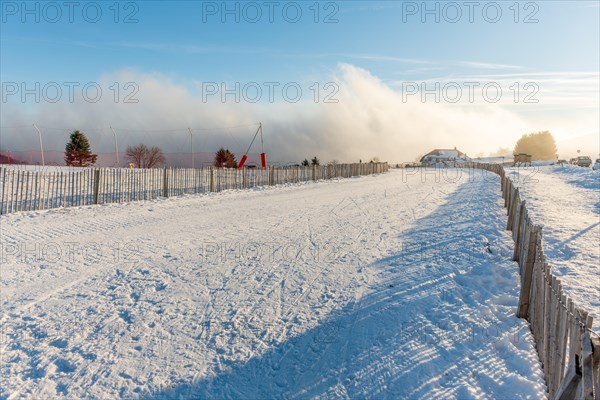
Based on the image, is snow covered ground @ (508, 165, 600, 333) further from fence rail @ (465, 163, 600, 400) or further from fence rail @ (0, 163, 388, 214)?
fence rail @ (0, 163, 388, 214)

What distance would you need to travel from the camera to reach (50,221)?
1126 cm

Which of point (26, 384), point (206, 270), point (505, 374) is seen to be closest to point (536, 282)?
point (505, 374)

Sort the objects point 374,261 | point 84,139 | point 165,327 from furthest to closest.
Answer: point 84,139, point 374,261, point 165,327

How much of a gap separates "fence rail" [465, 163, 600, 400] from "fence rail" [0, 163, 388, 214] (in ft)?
50.9

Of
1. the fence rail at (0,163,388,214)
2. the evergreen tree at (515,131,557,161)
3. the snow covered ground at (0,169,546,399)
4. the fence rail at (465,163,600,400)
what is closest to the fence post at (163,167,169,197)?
the fence rail at (0,163,388,214)

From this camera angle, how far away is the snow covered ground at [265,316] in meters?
3.46

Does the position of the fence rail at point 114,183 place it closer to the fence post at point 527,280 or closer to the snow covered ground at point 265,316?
the snow covered ground at point 265,316

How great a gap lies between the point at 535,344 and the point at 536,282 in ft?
2.45

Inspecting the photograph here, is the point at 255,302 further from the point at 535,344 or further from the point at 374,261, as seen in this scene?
the point at 535,344

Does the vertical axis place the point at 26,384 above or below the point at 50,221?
below

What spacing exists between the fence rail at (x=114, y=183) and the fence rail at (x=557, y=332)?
611 inches

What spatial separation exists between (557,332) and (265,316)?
10.8 feet

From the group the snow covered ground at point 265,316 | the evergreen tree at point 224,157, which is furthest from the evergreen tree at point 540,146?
the snow covered ground at point 265,316

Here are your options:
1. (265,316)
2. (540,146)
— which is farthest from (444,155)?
(265,316)
